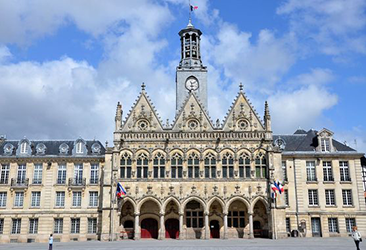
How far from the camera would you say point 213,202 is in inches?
1539

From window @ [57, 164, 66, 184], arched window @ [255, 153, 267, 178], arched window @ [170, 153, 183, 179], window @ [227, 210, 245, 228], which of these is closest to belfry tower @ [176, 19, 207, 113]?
arched window @ [170, 153, 183, 179]

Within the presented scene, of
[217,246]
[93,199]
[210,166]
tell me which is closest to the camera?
[217,246]

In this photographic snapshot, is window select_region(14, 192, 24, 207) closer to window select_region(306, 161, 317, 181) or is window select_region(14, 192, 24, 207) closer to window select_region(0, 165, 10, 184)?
window select_region(0, 165, 10, 184)

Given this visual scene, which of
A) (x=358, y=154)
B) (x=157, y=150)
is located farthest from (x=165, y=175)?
(x=358, y=154)

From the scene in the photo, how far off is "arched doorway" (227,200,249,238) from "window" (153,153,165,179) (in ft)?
26.9

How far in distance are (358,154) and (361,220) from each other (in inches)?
279

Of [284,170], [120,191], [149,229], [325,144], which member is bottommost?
[149,229]

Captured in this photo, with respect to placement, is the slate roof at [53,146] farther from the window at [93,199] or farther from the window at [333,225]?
the window at [333,225]

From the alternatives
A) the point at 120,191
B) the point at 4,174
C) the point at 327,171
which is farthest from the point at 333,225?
the point at 4,174

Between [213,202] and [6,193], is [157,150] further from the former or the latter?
[6,193]

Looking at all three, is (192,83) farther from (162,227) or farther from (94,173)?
(162,227)

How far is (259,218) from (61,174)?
2226 cm

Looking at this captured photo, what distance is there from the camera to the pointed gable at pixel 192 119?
40.8 m

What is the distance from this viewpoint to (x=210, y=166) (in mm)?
39500
